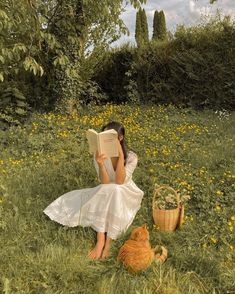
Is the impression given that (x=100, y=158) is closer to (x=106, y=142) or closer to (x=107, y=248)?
(x=106, y=142)

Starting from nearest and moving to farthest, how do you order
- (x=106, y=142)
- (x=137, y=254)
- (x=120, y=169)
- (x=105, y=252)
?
(x=137, y=254) < (x=105, y=252) < (x=106, y=142) < (x=120, y=169)

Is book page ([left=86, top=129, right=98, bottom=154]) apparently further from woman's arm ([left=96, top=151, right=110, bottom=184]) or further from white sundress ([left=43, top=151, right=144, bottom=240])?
white sundress ([left=43, top=151, right=144, bottom=240])

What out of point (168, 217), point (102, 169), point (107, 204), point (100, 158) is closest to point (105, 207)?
point (107, 204)

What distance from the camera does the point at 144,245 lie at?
11.4 ft

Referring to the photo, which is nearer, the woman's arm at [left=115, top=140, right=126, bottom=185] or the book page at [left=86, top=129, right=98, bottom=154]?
the book page at [left=86, top=129, right=98, bottom=154]

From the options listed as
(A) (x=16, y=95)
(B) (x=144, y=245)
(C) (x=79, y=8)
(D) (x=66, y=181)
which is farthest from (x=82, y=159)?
(C) (x=79, y=8)

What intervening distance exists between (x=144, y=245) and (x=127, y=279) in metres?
0.32

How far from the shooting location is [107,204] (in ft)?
13.3

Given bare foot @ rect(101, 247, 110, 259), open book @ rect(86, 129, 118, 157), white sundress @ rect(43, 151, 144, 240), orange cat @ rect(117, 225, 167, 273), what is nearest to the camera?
orange cat @ rect(117, 225, 167, 273)

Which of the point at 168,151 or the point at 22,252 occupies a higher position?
the point at 168,151

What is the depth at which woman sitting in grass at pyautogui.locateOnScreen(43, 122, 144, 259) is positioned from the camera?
4.01 meters

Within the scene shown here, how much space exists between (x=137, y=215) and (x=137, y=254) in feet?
3.54

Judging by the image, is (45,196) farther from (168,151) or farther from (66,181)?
(168,151)

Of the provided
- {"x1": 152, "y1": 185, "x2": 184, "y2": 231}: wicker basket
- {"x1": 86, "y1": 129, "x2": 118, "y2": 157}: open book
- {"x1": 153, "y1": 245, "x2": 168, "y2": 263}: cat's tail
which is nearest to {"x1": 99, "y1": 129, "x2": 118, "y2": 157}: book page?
{"x1": 86, "y1": 129, "x2": 118, "y2": 157}: open book
